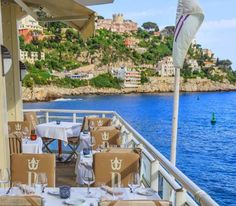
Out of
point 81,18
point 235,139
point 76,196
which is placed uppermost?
point 81,18

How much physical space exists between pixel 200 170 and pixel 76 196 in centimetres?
2207

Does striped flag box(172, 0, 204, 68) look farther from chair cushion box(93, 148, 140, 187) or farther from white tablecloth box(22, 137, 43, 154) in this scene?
white tablecloth box(22, 137, 43, 154)

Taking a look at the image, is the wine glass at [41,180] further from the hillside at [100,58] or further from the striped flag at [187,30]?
the hillside at [100,58]

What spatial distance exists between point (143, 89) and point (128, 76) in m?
8.91

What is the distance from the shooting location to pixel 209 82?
114 m

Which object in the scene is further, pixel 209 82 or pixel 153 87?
pixel 209 82

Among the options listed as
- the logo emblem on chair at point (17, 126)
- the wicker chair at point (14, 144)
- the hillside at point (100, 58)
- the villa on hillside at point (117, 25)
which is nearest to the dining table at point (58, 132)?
the logo emblem on chair at point (17, 126)

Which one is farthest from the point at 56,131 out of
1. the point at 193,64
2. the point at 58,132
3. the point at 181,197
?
the point at 193,64

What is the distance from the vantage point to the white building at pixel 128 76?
9638 cm

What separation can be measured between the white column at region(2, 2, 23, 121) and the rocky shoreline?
7061 centimetres

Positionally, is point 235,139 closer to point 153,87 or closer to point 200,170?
point 200,170

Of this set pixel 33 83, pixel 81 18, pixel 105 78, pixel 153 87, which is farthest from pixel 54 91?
pixel 81 18

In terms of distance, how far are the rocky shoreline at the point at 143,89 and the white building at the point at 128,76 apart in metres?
1.40

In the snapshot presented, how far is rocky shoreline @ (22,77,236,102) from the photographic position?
263 feet
